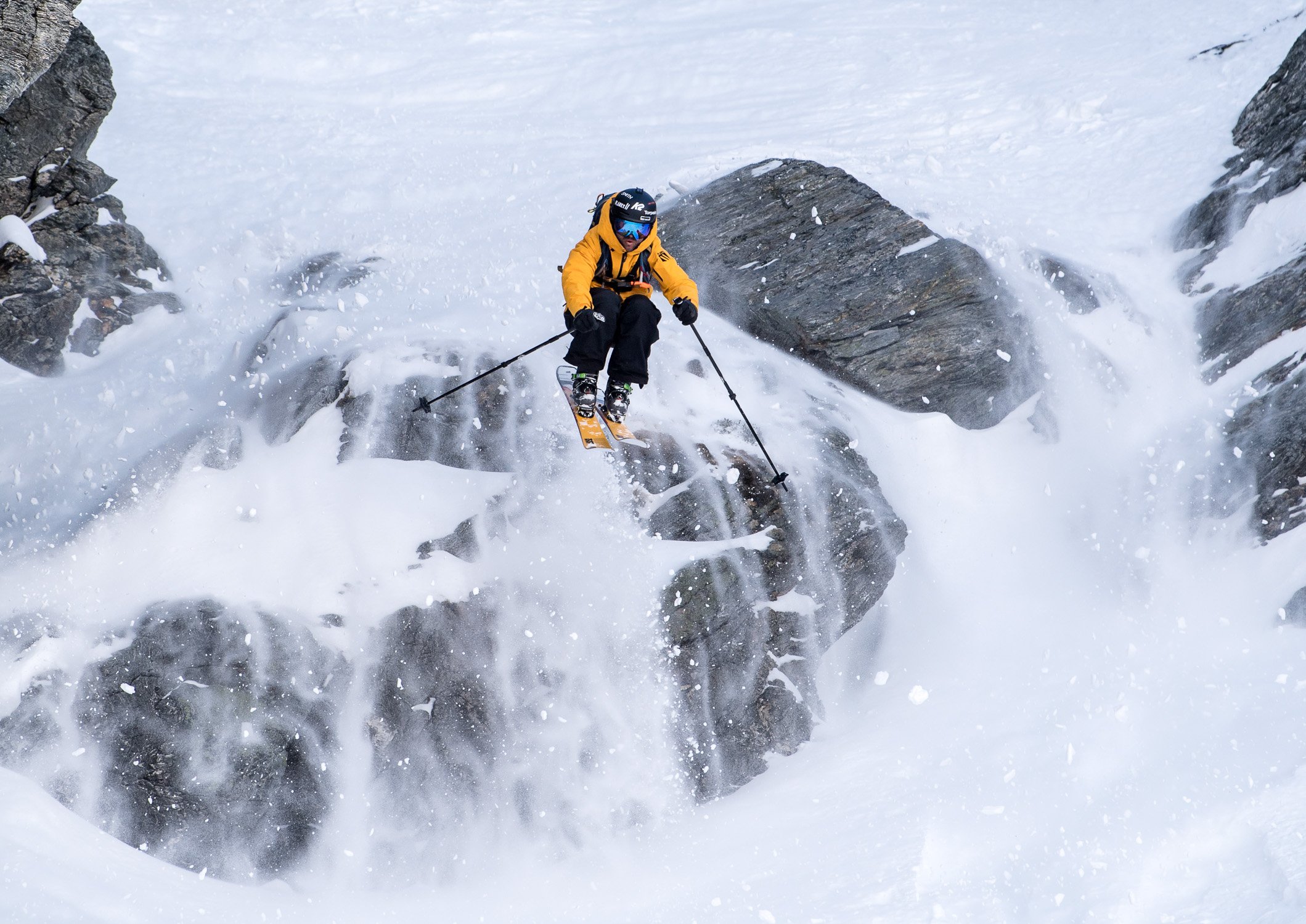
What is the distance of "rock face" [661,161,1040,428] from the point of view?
11.4 m

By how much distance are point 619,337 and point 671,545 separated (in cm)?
235

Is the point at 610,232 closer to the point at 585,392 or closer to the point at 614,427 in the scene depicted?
the point at 585,392

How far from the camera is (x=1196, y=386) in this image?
11.5 m

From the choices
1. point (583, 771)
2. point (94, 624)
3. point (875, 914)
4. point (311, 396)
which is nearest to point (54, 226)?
point (311, 396)

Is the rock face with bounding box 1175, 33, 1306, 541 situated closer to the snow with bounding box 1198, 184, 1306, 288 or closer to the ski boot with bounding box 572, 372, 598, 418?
the snow with bounding box 1198, 184, 1306, 288

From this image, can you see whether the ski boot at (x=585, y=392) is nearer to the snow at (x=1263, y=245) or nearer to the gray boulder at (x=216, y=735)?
the gray boulder at (x=216, y=735)

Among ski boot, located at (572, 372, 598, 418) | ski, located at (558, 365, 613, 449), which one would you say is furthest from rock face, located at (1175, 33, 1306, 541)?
ski boot, located at (572, 372, 598, 418)

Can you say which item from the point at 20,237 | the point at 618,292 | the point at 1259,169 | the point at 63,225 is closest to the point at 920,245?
the point at 1259,169

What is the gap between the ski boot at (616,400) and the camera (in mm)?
8438

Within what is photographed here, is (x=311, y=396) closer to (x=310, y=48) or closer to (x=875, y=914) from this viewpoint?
(x=875, y=914)

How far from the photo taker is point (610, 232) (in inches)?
308

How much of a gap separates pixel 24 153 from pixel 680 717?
9.63m

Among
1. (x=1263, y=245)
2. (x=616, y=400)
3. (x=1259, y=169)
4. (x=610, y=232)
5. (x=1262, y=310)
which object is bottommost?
(x=616, y=400)

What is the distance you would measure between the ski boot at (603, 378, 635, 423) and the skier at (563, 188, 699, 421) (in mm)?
54
